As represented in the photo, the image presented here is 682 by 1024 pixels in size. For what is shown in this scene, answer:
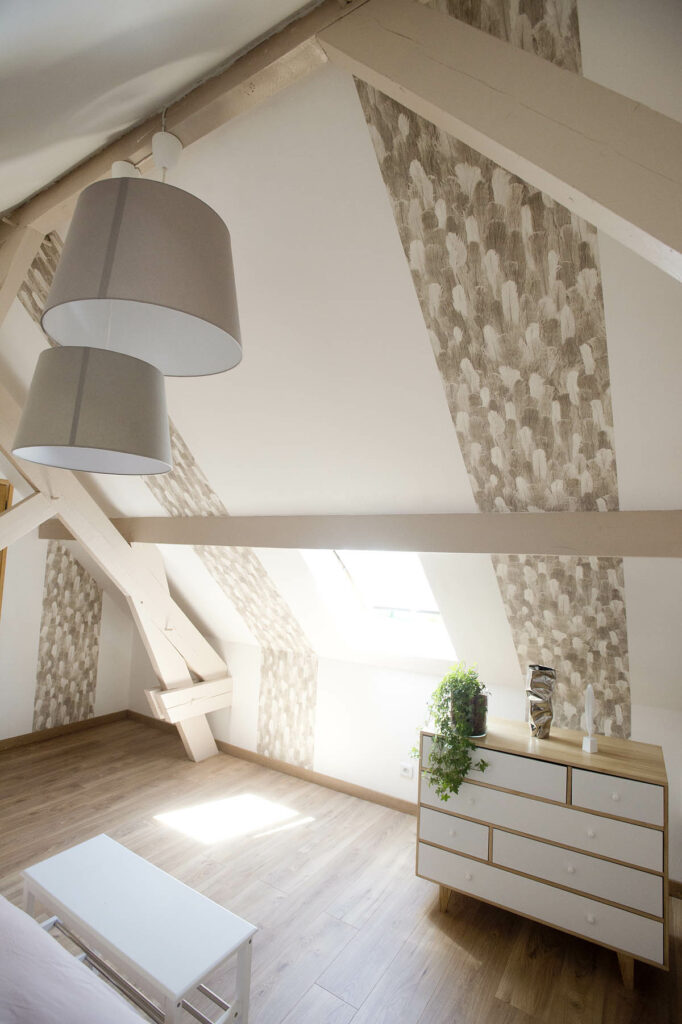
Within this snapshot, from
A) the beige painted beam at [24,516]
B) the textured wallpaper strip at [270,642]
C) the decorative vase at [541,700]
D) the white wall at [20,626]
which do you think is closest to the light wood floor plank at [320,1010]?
the decorative vase at [541,700]

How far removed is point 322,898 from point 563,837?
125cm

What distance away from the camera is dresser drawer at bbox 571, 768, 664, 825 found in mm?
2377

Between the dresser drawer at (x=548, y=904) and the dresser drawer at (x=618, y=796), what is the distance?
40 centimetres

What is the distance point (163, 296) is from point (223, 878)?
3.11 metres

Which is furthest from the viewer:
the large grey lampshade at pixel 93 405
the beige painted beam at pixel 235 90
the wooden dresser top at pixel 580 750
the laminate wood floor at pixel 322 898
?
the wooden dresser top at pixel 580 750

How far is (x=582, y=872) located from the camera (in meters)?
2.50

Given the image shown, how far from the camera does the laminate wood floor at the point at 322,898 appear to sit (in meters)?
2.25

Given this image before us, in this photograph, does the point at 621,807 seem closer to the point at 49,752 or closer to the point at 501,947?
the point at 501,947

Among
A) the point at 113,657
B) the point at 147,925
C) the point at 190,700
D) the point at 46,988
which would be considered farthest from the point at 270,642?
the point at 46,988

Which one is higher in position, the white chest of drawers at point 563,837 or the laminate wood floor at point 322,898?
the white chest of drawers at point 563,837

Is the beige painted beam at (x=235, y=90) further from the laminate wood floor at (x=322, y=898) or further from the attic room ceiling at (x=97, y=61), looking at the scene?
the laminate wood floor at (x=322, y=898)

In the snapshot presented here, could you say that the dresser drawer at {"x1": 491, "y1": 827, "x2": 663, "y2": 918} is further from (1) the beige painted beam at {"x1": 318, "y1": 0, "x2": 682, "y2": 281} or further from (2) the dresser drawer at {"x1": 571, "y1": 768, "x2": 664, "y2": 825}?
(1) the beige painted beam at {"x1": 318, "y1": 0, "x2": 682, "y2": 281}

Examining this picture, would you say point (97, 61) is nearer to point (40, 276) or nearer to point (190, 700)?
point (40, 276)

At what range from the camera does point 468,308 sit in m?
1.99
